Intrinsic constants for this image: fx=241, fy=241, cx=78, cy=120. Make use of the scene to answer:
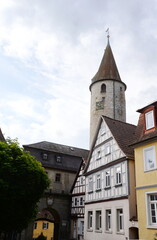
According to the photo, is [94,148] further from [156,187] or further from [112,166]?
[156,187]

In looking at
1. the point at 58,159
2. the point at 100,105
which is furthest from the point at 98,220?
the point at 100,105

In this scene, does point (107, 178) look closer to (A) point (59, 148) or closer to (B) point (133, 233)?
(B) point (133, 233)

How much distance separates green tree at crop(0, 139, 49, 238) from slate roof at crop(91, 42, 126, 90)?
96.4 feet

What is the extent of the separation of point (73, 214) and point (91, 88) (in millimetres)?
23193

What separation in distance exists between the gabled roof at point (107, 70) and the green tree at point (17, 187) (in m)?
29.4

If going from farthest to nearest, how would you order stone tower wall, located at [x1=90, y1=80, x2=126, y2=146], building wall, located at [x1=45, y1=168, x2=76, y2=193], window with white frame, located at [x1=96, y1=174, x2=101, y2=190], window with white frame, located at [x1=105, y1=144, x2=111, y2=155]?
1. stone tower wall, located at [x1=90, y1=80, x2=126, y2=146]
2. building wall, located at [x1=45, y1=168, x2=76, y2=193]
3. window with white frame, located at [x1=96, y1=174, x2=101, y2=190]
4. window with white frame, located at [x1=105, y1=144, x2=111, y2=155]

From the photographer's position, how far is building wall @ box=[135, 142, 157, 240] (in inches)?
531

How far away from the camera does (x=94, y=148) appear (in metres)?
23.2

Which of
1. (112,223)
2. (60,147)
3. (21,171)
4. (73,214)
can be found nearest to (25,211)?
(21,171)

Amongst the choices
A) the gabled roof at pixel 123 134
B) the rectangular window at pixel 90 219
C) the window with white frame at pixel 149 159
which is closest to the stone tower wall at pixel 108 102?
the gabled roof at pixel 123 134

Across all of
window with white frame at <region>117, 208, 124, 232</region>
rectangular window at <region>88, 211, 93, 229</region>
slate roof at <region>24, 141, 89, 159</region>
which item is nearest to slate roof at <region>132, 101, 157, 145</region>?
window with white frame at <region>117, 208, 124, 232</region>

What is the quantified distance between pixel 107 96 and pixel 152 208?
28797 millimetres

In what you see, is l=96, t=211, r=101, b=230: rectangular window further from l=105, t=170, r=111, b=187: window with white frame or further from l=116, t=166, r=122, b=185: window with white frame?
l=116, t=166, r=122, b=185: window with white frame

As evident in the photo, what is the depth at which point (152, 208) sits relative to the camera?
1384cm
